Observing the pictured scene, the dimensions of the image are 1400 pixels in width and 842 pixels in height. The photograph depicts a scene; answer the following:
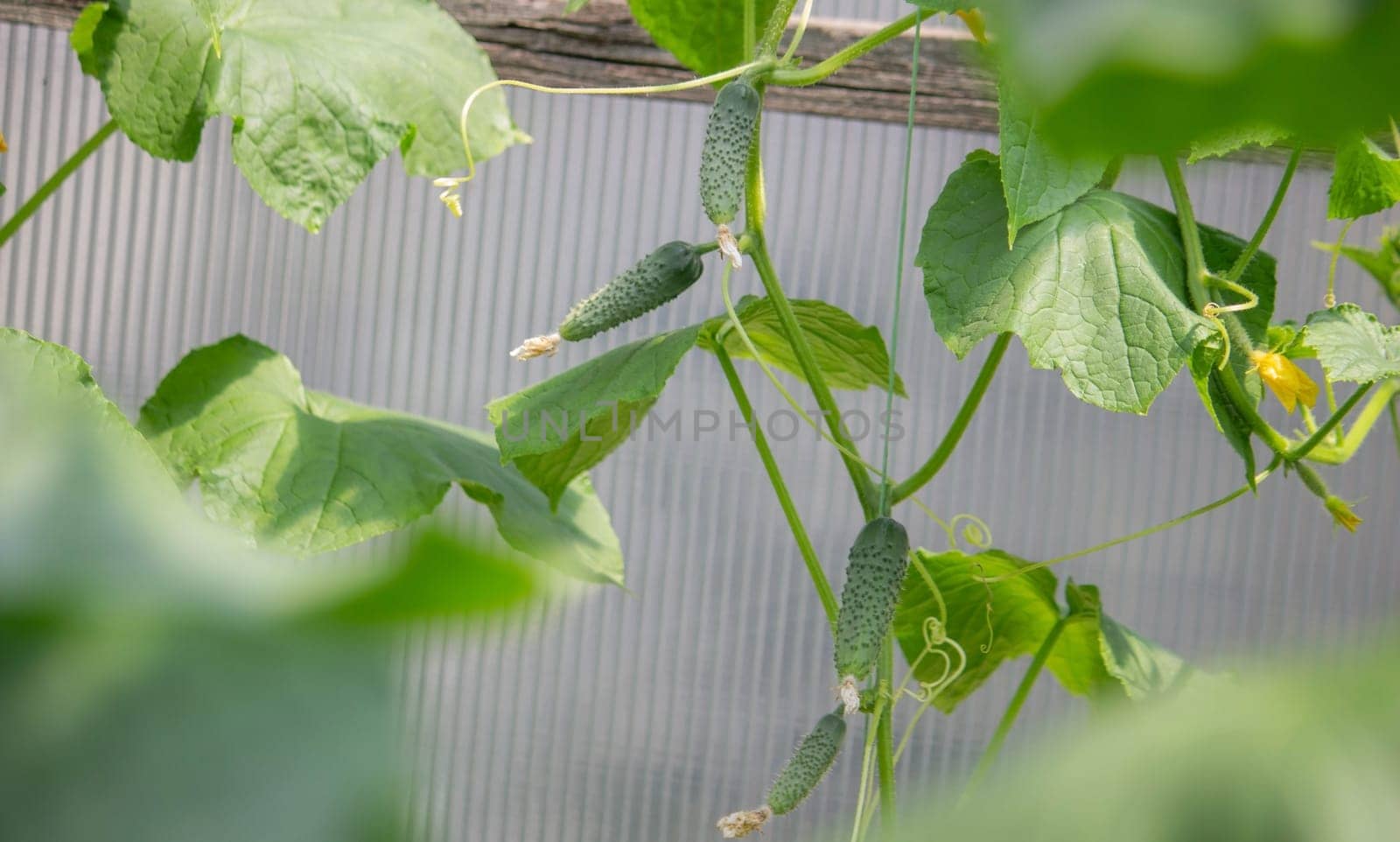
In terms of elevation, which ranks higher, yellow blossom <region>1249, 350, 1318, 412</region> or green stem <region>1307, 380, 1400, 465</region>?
yellow blossom <region>1249, 350, 1318, 412</region>

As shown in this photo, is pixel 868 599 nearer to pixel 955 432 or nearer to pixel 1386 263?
pixel 955 432

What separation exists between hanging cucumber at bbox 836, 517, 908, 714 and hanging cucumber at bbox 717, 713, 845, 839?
0.13 feet

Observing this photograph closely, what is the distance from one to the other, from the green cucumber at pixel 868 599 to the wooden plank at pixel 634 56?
1.56 feet

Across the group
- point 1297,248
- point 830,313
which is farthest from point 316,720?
point 1297,248

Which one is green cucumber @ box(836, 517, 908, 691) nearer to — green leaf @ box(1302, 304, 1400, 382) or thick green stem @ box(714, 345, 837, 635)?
thick green stem @ box(714, 345, 837, 635)

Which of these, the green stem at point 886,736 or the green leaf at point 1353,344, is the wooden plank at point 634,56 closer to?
the green leaf at point 1353,344

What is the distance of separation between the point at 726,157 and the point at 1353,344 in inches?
12.4

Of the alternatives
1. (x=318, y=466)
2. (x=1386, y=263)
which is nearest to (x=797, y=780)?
(x=318, y=466)

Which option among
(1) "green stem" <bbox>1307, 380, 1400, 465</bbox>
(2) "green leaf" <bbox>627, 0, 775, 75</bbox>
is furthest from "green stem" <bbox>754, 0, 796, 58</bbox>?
(1) "green stem" <bbox>1307, 380, 1400, 465</bbox>

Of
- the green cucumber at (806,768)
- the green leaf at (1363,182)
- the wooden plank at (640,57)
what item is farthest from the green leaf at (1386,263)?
the green cucumber at (806,768)

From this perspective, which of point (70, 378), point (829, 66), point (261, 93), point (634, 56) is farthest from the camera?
point (634, 56)

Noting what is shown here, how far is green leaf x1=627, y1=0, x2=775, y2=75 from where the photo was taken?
68 centimetres

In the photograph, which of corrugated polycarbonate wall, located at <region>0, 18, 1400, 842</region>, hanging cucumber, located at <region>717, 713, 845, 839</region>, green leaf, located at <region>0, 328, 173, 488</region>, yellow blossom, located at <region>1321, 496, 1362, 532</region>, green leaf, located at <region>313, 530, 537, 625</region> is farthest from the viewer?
corrugated polycarbonate wall, located at <region>0, 18, 1400, 842</region>

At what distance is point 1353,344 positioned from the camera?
1.89 feet
